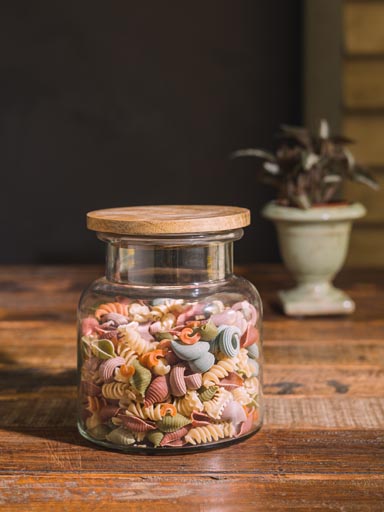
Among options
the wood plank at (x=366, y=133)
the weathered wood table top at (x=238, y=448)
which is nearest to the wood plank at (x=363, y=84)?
the wood plank at (x=366, y=133)

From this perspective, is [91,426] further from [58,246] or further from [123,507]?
[58,246]

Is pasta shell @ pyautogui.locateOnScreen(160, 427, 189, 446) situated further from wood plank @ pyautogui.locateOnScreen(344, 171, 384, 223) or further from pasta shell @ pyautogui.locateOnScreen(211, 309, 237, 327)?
wood plank @ pyautogui.locateOnScreen(344, 171, 384, 223)

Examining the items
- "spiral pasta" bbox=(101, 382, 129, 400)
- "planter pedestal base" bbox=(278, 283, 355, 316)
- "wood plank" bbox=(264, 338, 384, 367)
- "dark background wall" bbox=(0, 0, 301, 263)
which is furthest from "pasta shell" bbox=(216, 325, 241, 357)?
"dark background wall" bbox=(0, 0, 301, 263)

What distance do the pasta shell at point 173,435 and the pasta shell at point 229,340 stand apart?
0.09 metres

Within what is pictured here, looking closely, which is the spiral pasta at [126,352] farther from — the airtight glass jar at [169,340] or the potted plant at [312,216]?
the potted plant at [312,216]

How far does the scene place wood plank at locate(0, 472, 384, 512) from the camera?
69 centimetres

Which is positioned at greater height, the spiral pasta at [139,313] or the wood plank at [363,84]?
the wood plank at [363,84]

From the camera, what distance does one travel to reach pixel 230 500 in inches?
27.8

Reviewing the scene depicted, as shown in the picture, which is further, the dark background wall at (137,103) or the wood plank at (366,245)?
the dark background wall at (137,103)

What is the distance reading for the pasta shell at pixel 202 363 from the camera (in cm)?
78

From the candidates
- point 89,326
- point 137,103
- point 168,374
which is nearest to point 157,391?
point 168,374

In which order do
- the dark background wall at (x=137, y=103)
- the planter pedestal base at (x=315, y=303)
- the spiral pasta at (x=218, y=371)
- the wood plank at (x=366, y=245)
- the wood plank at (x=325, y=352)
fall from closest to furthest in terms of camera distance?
the spiral pasta at (x=218, y=371)
the wood plank at (x=325, y=352)
the planter pedestal base at (x=315, y=303)
the wood plank at (x=366, y=245)
the dark background wall at (x=137, y=103)

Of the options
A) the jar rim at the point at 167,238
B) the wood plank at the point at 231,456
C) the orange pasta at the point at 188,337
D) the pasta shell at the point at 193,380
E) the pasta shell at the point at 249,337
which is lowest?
the wood plank at the point at 231,456

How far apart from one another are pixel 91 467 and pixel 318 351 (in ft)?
1.85
